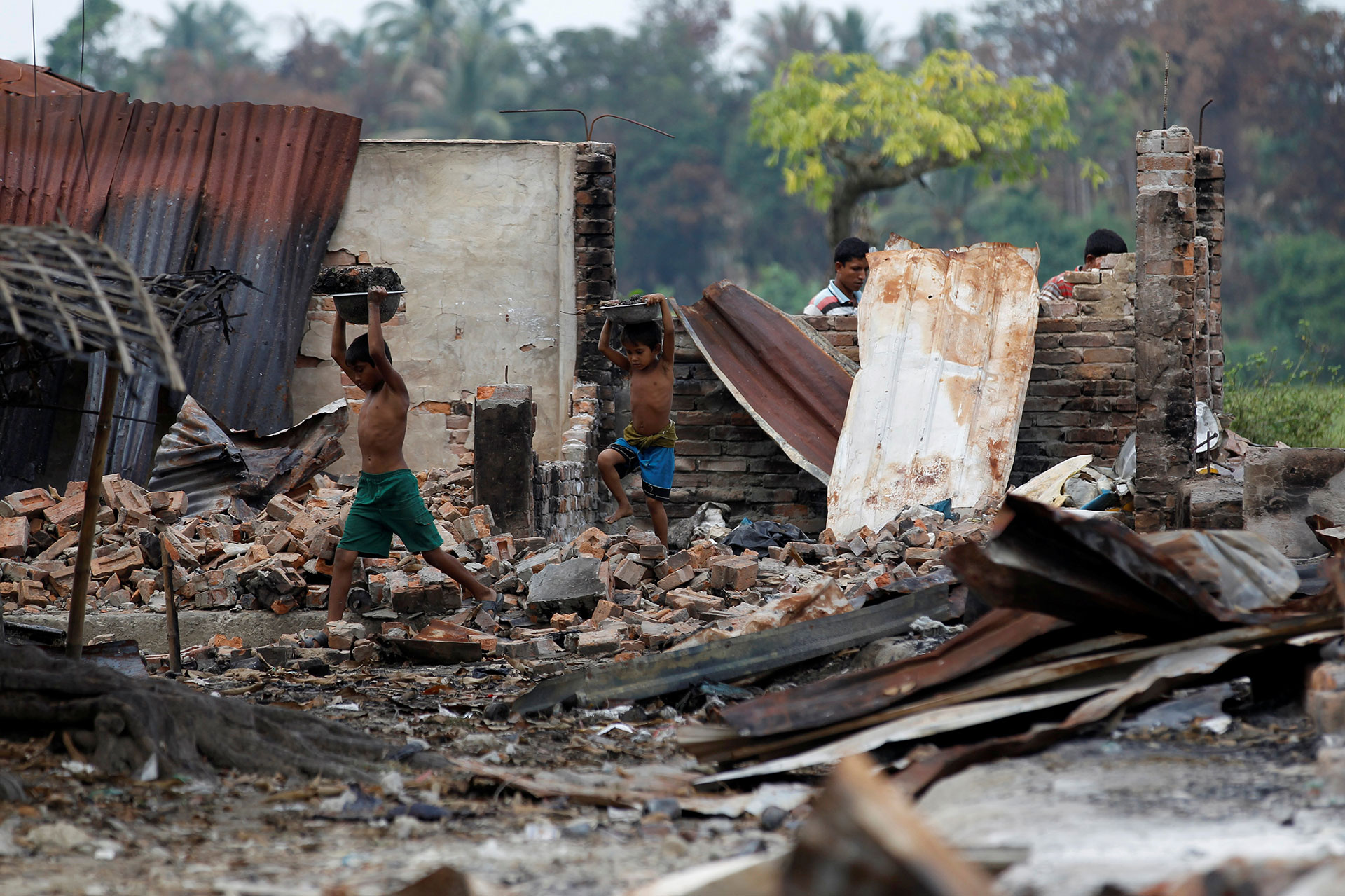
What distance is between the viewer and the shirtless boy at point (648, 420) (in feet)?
25.6

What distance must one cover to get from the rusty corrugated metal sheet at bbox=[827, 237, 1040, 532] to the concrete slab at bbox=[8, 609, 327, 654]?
3321 millimetres

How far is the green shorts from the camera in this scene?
643 centimetres

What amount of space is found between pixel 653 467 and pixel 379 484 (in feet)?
6.47

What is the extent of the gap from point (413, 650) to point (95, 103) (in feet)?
20.3

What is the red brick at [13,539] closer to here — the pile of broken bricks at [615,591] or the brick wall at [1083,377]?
the pile of broken bricks at [615,591]

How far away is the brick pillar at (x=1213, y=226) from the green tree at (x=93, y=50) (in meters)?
27.1

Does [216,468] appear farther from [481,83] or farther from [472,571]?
[481,83]

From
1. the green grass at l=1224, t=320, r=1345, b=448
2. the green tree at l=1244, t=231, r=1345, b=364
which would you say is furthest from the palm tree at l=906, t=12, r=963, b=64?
the green grass at l=1224, t=320, r=1345, b=448

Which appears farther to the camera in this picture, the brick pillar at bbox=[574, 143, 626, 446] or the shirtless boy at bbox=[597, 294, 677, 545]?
the brick pillar at bbox=[574, 143, 626, 446]

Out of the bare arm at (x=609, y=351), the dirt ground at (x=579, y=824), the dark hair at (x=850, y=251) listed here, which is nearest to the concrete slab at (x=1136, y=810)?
the dirt ground at (x=579, y=824)

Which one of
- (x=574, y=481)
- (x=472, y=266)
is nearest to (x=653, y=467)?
(x=574, y=481)

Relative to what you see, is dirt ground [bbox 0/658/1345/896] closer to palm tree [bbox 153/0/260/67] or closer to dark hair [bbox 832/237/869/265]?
dark hair [bbox 832/237/869/265]

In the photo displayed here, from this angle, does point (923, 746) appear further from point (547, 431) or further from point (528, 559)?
point (547, 431)

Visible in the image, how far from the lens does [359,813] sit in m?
3.62
